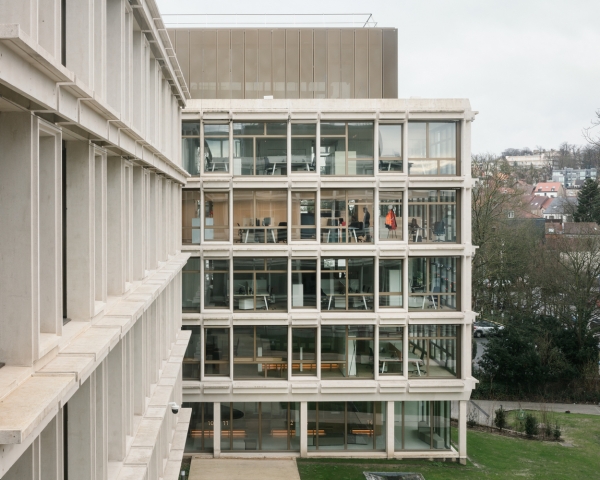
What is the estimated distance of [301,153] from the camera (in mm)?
24859

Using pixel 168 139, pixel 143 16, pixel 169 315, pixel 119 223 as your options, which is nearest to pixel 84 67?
pixel 119 223

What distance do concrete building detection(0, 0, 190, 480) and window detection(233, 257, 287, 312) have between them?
9114 mm

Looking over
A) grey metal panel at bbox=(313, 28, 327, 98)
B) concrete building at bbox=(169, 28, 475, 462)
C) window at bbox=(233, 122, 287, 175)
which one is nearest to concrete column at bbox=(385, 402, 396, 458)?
concrete building at bbox=(169, 28, 475, 462)

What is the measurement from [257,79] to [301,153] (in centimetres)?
437

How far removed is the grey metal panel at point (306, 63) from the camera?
26984 millimetres

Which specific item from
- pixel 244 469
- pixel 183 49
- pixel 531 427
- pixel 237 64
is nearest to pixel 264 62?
pixel 237 64

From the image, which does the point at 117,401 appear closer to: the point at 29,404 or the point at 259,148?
the point at 29,404

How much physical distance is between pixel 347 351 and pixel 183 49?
14.2 meters

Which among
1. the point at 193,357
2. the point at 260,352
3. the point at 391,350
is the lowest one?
the point at 193,357

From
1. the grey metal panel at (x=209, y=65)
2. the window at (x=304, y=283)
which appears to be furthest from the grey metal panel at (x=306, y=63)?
the window at (x=304, y=283)

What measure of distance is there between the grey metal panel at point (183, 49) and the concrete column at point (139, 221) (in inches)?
563

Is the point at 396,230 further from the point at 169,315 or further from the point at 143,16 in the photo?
the point at 143,16

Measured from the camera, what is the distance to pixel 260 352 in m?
25.2

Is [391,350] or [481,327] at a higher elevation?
[391,350]
